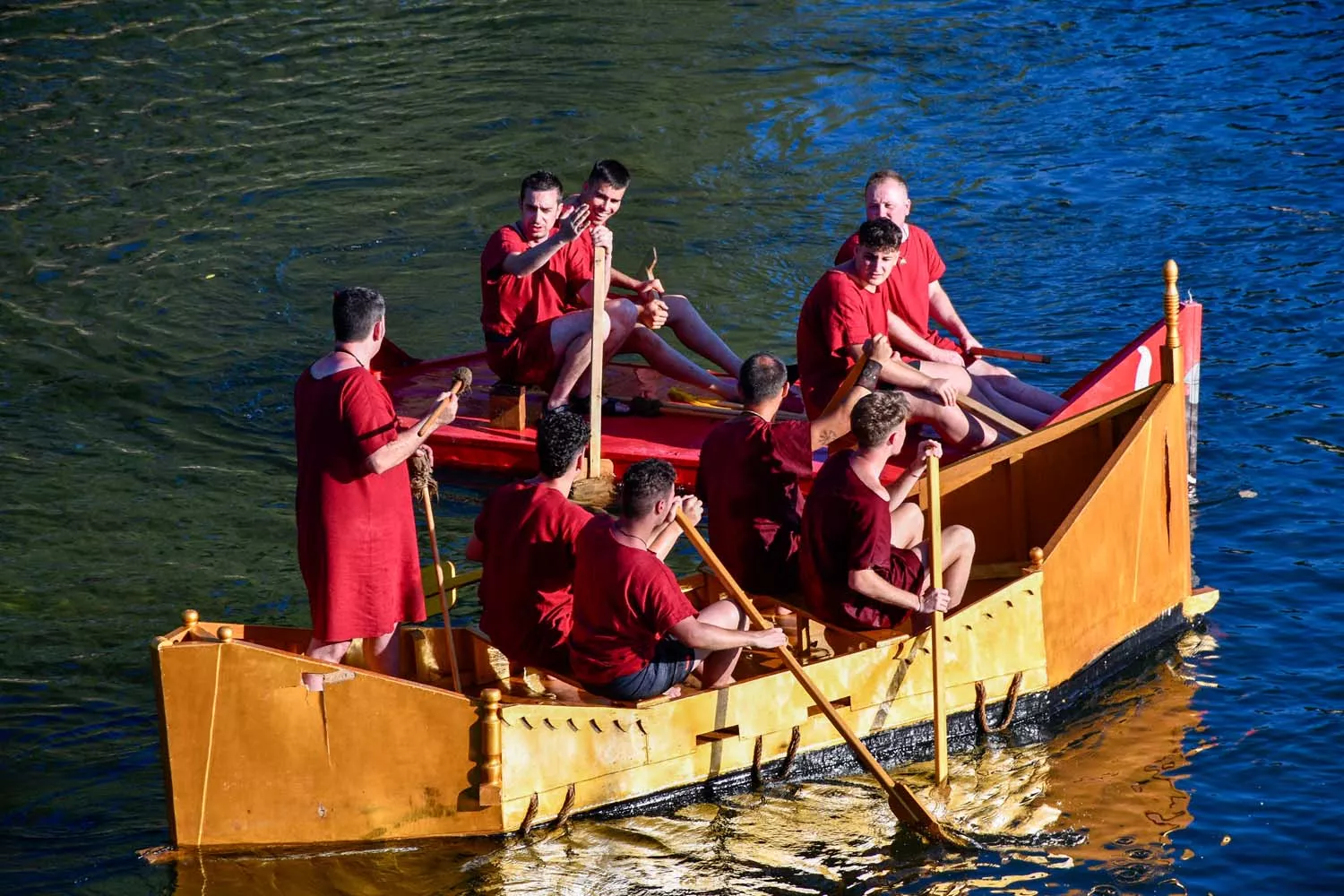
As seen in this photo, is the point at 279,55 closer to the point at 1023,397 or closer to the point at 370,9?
the point at 370,9

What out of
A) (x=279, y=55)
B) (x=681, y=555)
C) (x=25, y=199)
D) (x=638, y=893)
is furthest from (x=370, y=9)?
(x=638, y=893)

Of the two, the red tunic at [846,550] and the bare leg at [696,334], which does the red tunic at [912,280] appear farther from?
the red tunic at [846,550]

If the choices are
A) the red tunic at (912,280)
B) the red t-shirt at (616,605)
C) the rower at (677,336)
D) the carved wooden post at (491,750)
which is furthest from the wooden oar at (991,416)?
the carved wooden post at (491,750)

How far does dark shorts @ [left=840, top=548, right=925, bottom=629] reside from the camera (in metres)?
7.80

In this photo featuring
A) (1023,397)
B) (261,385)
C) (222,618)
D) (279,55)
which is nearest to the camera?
(222,618)

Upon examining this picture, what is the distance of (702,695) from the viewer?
745 centimetres

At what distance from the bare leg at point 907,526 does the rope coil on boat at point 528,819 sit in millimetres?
2191

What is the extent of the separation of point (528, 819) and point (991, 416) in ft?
12.6

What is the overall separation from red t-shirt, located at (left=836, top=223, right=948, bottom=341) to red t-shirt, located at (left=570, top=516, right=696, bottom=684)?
11.2 ft

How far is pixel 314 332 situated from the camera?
46.2 ft

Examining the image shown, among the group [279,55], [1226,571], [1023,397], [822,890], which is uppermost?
[279,55]

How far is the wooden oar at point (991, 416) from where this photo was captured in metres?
9.62

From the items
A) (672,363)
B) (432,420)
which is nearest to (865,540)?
(432,420)

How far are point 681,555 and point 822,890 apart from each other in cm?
358
